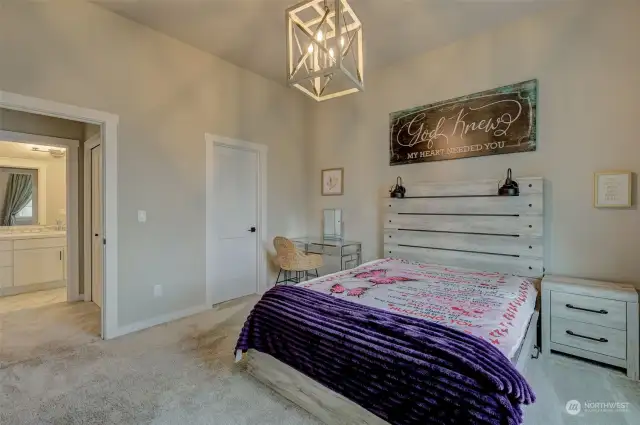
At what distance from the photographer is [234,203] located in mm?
3943

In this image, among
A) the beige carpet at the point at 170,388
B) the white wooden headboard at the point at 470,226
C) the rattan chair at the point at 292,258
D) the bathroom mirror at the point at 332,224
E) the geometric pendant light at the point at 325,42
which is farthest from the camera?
the bathroom mirror at the point at 332,224

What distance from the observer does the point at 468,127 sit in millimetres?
3186

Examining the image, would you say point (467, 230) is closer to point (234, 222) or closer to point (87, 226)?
point (234, 222)

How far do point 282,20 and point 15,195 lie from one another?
4.92m

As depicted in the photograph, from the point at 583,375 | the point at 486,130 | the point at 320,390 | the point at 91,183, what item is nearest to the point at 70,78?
the point at 91,183

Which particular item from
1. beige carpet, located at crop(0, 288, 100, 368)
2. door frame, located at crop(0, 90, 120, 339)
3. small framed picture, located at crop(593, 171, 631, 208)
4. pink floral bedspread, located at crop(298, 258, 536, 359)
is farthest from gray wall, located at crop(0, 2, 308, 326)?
small framed picture, located at crop(593, 171, 631, 208)

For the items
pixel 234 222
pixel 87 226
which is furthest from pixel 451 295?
pixel 87 226

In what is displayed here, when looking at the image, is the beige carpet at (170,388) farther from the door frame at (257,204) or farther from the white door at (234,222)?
the white door at (234,222)

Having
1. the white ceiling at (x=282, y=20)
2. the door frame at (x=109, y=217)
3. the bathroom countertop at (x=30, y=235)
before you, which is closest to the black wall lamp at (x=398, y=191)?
the white ceiling at (x=282, y=20)

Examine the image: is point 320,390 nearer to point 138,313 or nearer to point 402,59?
point 138,313

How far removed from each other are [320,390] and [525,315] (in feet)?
4.52

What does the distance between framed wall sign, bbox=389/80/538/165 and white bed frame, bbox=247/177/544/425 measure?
353 millimetres

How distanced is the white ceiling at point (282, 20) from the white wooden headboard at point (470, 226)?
4.96 feet

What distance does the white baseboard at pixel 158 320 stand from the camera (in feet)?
9.45
